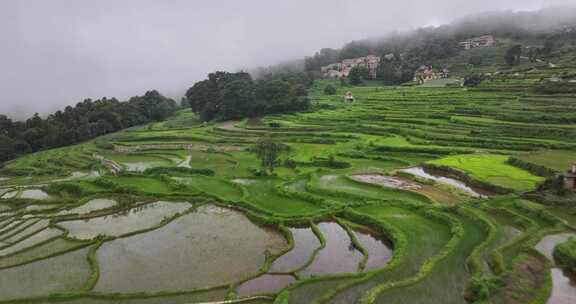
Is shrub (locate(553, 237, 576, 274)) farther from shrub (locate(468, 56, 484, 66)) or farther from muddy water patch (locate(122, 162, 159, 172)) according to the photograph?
shrub (locate(468, 56, 484, 66))

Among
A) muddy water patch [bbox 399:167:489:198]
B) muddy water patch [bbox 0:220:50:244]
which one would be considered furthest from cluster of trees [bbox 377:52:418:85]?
muddy water patch [bbox 0:220:50:244]

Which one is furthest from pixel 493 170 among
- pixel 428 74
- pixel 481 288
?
pixel 428 74

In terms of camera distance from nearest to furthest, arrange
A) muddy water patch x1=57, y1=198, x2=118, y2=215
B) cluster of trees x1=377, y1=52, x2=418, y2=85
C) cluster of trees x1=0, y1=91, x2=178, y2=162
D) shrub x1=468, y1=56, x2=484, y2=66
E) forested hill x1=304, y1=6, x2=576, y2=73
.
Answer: muddy water patch x1=57, y1=198, x2=118, y2=215 < cluster of trees x1=0, y1=91, x2=178, y2=162 < shrub x1=468, y1=56, x2=484, y2=66 < cluster of trees x1=377, y1=52, x2=418, y2=85 < forested hill x1=304, y1=6, x2=576, y2=73

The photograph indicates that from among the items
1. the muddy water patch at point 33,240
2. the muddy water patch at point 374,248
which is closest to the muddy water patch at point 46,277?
the muddy water patch at point 33,240

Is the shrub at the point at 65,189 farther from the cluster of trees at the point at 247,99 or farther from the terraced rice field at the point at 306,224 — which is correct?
the cluster of trees at the point at 247,99

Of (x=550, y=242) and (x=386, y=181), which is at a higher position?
(x=386, y=181)

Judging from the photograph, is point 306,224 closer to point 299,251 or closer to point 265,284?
point 299,251

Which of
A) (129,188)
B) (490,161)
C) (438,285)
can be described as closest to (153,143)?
(129,188)
